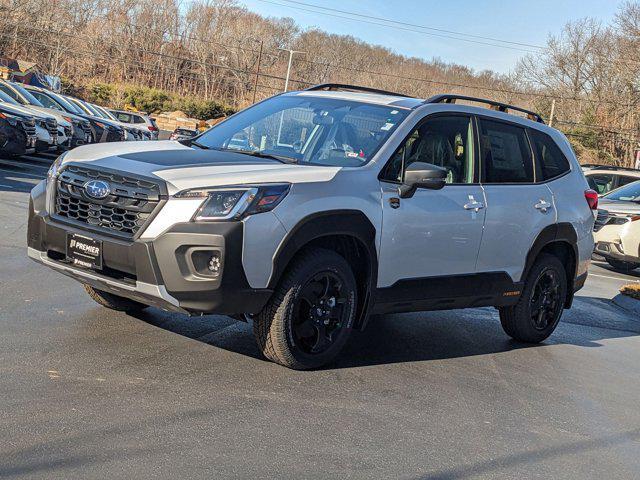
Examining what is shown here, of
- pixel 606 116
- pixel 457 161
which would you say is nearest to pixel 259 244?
pixel 457 161

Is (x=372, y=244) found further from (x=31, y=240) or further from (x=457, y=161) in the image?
(x=31, y=240)

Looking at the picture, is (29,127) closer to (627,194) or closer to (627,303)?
(627,194)

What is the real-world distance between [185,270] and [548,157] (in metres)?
3.98

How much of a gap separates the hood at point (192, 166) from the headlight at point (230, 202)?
0.16 feet

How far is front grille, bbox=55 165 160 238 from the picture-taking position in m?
5.34

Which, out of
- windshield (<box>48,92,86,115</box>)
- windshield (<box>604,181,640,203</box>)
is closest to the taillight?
windshield (<box>604,181,640,203</box>)

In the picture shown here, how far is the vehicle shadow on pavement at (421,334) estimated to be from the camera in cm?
655

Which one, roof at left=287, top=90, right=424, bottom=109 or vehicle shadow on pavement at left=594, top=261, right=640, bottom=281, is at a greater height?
roof at left=287, top=90, right=424, bottom=109

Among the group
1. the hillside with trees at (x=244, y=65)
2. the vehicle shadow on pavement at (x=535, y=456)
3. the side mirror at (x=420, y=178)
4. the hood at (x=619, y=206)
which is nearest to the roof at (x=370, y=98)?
the side mirror at (x=420, y=178)

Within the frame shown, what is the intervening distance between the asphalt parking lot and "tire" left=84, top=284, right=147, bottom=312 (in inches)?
3.8

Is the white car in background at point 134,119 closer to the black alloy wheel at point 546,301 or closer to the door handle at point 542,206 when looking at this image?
the black alloy wheel at point 546,301

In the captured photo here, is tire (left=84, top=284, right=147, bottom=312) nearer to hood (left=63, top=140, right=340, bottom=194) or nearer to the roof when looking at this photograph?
hood (left=63, top=140, right=340, bottom=194)

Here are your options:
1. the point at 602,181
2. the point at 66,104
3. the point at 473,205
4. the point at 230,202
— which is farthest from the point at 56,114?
the point at 230,202

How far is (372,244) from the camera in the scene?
19.9ft
